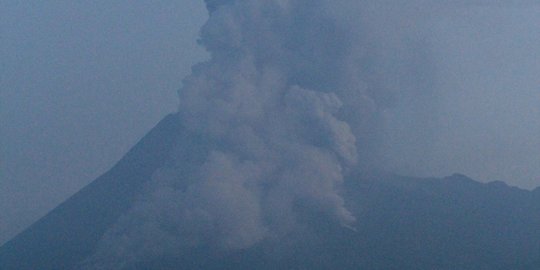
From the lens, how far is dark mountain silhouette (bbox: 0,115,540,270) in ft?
139

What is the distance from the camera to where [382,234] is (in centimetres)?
4538

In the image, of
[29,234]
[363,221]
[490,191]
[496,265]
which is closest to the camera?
[496,265]

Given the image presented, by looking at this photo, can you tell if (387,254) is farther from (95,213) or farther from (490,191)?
(95,213)

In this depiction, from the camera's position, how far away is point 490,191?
5275 cm

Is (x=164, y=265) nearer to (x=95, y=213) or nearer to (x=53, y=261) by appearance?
(x=53, y=261)

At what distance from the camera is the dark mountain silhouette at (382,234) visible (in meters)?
42.5

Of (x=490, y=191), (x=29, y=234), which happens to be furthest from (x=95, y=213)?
(x=490, y=191)

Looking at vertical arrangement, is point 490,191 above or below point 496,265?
above

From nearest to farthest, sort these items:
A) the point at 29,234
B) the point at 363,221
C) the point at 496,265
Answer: the point at 496,265 < the point at 363,221 < the point at 29,234

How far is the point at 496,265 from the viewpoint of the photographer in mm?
41625

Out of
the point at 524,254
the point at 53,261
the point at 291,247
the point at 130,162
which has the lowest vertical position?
the point at 53,261

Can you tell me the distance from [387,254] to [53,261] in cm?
2077

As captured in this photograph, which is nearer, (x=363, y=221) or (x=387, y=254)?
(x=387, y=254)

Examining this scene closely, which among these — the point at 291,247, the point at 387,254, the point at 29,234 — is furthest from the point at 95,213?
the point at 387,254
